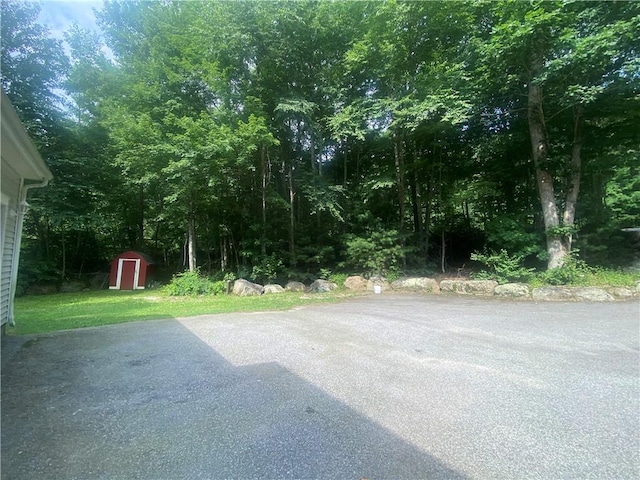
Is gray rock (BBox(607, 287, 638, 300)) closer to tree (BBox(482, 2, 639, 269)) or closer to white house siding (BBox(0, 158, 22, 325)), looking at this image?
tree (BBox(482, 2, 639, 269))

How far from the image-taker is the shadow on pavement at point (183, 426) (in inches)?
67.1

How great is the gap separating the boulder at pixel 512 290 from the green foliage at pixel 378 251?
311cm

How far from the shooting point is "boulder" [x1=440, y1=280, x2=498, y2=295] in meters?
7.79

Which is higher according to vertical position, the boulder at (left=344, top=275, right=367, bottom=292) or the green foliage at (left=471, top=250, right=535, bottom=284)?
the green foliage at (left=471, top=250, right=535, bottom=284)

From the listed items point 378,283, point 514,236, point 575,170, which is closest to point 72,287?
point 378,283

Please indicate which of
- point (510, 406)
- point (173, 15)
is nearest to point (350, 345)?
point (510, 406)

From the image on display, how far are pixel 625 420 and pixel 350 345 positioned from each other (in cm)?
246

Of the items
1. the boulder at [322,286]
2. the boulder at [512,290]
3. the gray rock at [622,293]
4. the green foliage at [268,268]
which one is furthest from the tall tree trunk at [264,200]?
the gray rock at [622,293]

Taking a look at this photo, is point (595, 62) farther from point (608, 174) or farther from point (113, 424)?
point (113, 424)

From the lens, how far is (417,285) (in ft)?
29.1

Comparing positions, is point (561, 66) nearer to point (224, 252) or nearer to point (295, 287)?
point (295, 287)

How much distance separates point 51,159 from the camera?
11.8m

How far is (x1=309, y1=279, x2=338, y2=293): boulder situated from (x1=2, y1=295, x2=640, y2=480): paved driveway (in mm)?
4919

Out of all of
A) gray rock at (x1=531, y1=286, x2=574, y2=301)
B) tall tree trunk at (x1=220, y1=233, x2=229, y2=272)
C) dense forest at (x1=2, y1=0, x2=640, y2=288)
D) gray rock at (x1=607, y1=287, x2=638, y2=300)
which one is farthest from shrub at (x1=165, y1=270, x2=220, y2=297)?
gray rock at (x1=607, y1=287, x2=638, y2=300)
